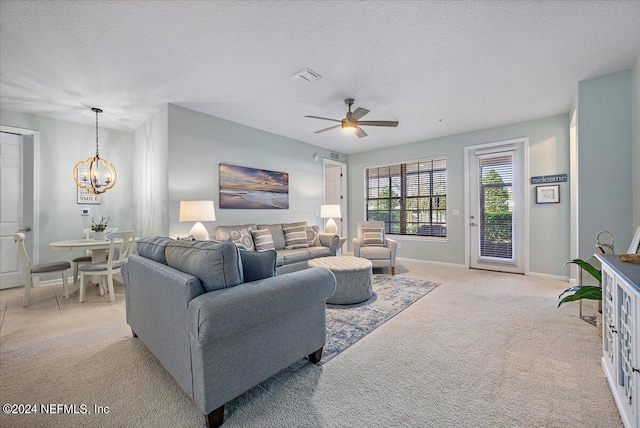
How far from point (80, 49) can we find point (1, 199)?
10.2ft

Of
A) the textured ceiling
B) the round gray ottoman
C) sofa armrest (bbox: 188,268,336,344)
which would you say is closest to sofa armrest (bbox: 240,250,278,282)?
sofa armrest (bbox: 188,268,336,344)

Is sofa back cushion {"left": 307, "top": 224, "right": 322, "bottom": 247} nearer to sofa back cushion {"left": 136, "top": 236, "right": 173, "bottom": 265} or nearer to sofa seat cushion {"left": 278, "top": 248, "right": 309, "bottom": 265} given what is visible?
sofa seat cushion {"left": 278, "top": 248, "right": 309, "bottom": 265}

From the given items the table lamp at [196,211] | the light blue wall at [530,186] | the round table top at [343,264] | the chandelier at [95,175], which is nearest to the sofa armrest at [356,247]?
the round table top at [343,264]

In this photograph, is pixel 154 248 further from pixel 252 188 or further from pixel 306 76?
pixel 252 188

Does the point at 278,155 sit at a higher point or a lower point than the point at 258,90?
lower

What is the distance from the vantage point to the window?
551 cm

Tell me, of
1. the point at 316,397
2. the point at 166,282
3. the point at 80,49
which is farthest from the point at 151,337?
the point at 80,49

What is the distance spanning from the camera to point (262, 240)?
4.14m

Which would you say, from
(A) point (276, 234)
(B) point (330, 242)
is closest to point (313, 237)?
(B) point (330, 242)

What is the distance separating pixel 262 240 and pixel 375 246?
1.97 m

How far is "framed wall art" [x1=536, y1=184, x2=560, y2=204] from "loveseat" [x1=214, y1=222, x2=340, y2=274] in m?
3.33

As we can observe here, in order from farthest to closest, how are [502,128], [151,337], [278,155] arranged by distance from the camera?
1. [278,155]
2. [502,128]
3. [151,337]

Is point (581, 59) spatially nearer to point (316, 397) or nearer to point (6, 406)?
point (316, 397)

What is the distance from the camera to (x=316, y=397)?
1.60m
